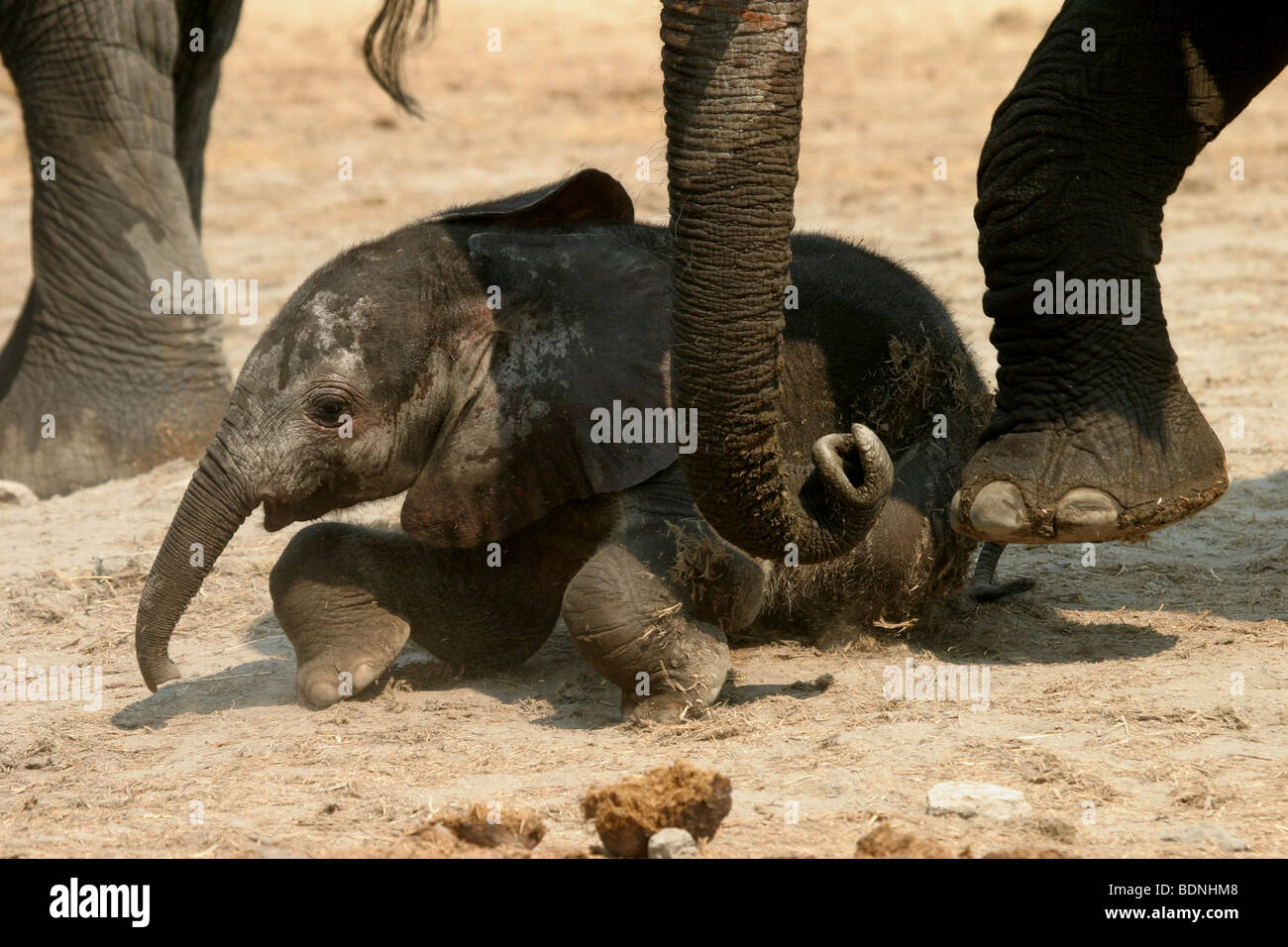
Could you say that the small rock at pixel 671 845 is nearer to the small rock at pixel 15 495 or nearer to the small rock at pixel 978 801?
the small rock at pixel 978 801

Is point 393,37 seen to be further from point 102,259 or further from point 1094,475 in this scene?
point 1094,475

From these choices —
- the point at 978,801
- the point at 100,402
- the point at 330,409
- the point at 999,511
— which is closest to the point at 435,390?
the point at 330,409

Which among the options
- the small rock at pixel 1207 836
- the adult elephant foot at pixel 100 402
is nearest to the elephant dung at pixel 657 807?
the small rock at pixel 1207 836

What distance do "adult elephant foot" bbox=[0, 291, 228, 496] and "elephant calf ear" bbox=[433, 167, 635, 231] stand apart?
289 centimetres

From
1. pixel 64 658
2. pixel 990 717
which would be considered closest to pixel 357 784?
pixel 990 717

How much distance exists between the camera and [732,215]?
3.16 metres

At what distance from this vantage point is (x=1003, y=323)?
4.37 m

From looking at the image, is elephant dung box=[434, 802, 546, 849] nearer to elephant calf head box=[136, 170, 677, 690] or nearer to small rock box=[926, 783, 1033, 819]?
small rock box=[926, 783, 1033, 819]

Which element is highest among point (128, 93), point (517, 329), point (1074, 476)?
point (128, 93)

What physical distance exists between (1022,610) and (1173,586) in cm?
48

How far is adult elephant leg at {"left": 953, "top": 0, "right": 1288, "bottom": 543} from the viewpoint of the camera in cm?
422

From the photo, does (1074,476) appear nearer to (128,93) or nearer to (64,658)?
(64,658)

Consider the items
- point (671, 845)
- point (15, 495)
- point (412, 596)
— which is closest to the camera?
point (671, 845)

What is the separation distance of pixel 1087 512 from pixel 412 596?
63.5 inches
